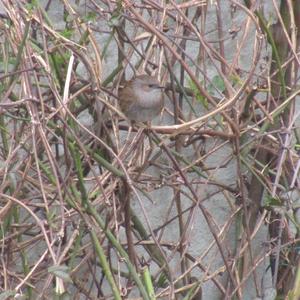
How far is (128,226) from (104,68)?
2.62ft

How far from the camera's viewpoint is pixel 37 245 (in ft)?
12.9

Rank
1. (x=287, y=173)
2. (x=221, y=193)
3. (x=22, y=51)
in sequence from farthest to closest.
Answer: (x=221, y=193), (x=287, y=173), (x=22, y=51)

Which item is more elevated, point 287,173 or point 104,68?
point 104,68

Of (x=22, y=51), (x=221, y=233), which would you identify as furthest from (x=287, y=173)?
(x=22, y=51)

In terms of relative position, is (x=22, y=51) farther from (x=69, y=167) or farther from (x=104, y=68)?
(x=104, y=68)

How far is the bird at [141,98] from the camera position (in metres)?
3.70

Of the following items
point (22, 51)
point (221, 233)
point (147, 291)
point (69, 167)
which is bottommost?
point (221, 233)

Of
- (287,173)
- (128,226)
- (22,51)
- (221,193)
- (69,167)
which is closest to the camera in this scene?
(22,51)

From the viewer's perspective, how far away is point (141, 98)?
3691 mm

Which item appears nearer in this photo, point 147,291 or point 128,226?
point 147,291

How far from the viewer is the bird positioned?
3697mm

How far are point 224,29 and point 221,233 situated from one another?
852mm

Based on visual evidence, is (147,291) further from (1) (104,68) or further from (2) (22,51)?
(1) (104,68)

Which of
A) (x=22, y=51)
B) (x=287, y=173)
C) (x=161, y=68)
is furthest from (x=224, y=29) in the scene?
(x=22, y=51)
